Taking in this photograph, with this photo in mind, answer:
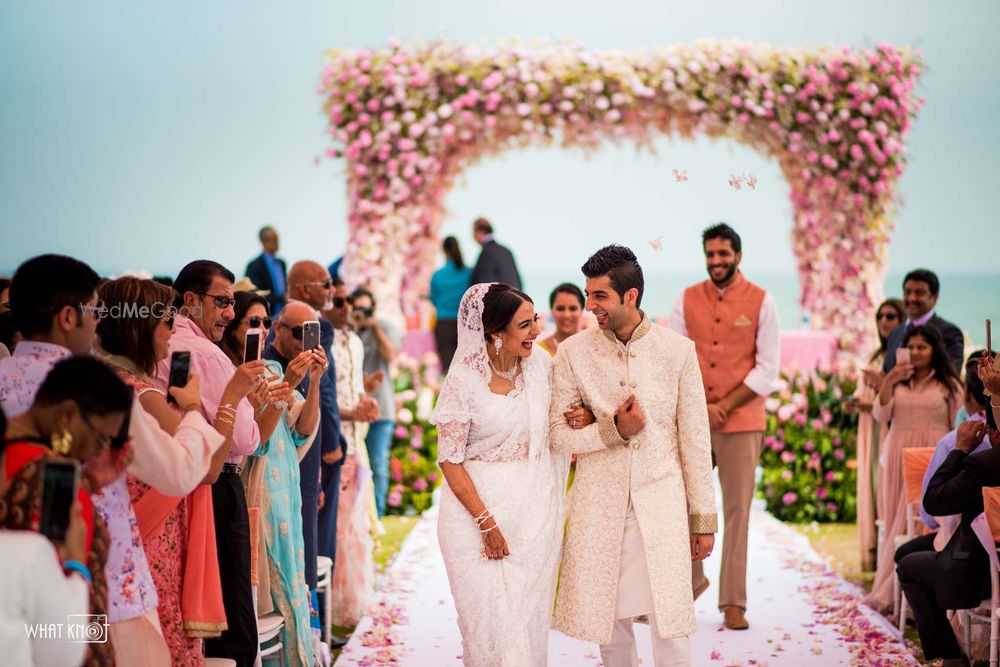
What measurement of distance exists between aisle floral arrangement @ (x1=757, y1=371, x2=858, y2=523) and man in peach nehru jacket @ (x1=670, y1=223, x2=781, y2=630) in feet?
Result: 9.61

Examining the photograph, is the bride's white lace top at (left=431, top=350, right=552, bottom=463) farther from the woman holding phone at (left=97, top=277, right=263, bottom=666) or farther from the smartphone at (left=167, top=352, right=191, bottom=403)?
the smartphone at (left=167, top=352, right=191, bottom=403)

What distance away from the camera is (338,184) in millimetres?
14117

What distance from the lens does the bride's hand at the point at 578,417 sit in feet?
12.3

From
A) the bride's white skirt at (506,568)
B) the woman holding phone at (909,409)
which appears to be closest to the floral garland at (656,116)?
the woman holding phone at (909,409)

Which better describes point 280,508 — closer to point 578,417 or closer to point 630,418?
point 578,417

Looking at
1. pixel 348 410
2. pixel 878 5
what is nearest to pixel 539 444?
pixel 348 410

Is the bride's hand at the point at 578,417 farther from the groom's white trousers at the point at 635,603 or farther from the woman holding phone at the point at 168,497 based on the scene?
the woman holding phone at the point at 168,497

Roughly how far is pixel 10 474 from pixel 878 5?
39.6 feet

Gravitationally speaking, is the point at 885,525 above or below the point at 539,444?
below

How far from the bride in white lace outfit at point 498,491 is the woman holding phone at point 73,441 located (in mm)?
1368

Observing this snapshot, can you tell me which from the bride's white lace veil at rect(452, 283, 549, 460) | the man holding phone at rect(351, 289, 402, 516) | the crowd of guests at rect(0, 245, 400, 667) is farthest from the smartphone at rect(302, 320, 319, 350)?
the man holding phone at rect(351, 289, 402, 516)

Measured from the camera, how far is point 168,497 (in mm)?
3051

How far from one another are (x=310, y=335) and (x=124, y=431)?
1474 mm

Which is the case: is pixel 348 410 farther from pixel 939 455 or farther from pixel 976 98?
pixel 976 98
